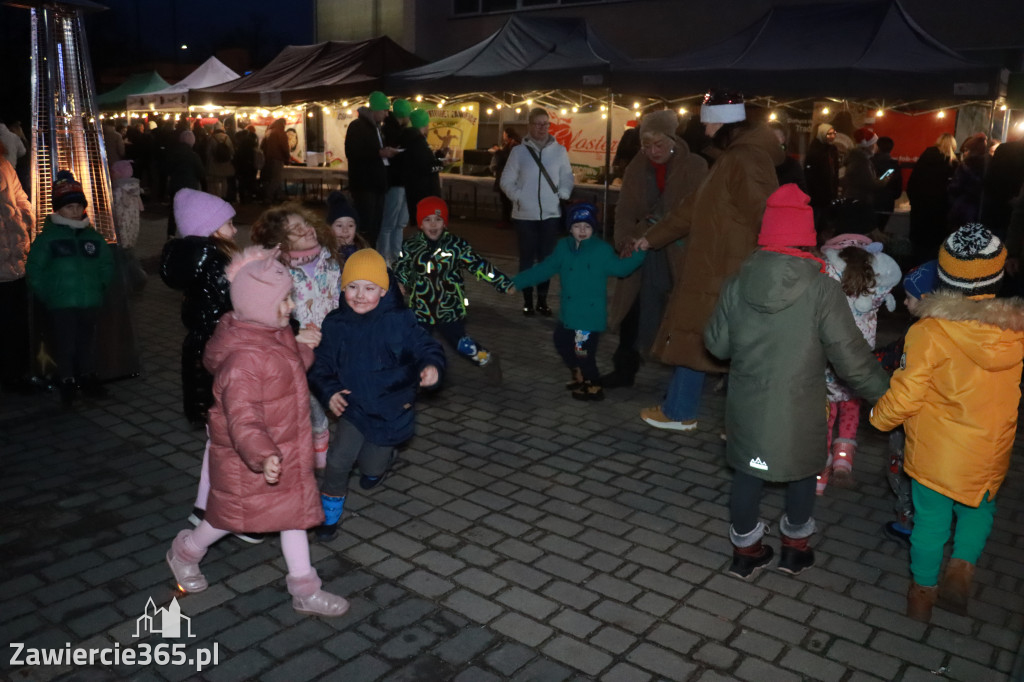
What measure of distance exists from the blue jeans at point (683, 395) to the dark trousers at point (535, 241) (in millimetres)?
3733

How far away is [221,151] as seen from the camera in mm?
20156

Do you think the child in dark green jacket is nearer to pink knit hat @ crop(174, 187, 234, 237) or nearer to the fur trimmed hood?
pink knit hat @ crop(174, 187, 234, 237)

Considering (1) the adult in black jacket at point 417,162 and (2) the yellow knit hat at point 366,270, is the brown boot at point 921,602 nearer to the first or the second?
(2) the yellow knit hat at point 366,270

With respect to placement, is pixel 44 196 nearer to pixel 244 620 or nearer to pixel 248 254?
pixel 248 254

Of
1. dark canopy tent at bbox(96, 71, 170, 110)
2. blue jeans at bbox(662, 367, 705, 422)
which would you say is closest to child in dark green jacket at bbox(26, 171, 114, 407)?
blue jeans at bbox(662, 367, 705, 422)

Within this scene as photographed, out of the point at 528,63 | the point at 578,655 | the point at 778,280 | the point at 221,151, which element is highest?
the point at 528,63

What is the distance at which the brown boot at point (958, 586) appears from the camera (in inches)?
152

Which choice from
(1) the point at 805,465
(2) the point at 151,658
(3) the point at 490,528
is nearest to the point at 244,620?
(2) the point at 151,658

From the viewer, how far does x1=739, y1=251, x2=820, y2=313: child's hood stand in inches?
148

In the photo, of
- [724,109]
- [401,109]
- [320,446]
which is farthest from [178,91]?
[724,109]

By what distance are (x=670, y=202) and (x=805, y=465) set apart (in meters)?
3.01

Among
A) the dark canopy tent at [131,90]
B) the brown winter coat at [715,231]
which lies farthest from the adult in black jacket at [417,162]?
the dark canopy tent at [131,90]

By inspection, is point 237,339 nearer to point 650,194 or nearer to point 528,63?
point 650,194

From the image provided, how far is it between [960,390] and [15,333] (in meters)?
6.43
